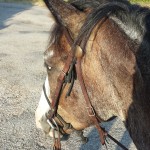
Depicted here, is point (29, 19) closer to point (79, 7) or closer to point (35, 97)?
point (35, 97)

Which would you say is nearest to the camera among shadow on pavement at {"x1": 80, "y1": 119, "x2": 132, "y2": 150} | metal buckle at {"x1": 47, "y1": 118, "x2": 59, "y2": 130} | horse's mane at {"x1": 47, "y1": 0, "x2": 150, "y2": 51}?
horse's mane at {"x1": 47, "y1": 0, "x2": 150, "y2": 51}

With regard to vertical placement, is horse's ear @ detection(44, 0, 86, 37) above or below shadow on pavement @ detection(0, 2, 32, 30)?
above

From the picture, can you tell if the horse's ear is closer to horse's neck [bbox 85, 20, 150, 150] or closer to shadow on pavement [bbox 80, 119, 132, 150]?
horse's neck [bbox 85, 20, 150, 150]

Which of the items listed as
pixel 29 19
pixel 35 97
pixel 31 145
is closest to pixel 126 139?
pixel 31 145

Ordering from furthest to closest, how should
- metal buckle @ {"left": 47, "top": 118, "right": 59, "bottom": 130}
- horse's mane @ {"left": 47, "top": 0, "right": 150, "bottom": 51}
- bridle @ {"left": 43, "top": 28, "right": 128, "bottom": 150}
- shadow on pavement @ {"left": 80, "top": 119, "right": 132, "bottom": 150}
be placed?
shadow on pavement @ {"left": 80, "top": 119, "right": 132, "bottom": 150}
metal buckle @ {"left": 47, "top": 118, "right": 59, "bottom": 130}
bridle @ {"left": 43, "top": 28, "right": 128, "bottom": 150}
horse's mane @ {"left": 47, "top": 0, "right": 150, "bottom": 51}

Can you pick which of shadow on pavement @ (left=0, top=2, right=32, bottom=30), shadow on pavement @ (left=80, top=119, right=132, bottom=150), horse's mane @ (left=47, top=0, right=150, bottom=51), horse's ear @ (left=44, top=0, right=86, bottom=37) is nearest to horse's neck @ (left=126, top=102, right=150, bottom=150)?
horse's mane @ (left=47, top=0, right=150, bottom=51)

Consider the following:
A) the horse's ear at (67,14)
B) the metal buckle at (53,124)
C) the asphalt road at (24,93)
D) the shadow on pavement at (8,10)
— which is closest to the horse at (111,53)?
the horse's ear at (67,14)

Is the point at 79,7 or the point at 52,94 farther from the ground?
the point at 79,7

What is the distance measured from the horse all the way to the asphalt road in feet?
0.80

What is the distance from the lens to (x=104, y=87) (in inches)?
81.2

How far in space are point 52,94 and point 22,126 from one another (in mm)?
2524

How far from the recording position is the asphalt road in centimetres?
439

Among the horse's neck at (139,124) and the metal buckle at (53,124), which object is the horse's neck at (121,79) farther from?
the metal buckle at (53,124)

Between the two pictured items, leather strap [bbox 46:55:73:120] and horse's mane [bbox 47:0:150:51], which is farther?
leather strap [bbox 46:55:73:120]
